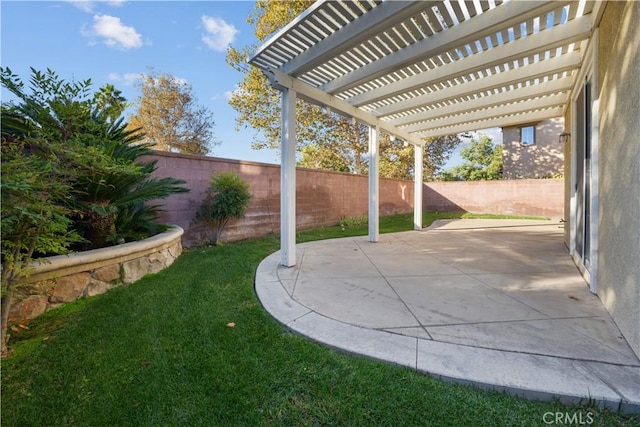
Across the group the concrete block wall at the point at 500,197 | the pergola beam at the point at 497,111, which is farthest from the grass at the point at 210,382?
the concrete block wall at the point at 500,197

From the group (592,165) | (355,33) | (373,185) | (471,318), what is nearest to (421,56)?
(355,33)

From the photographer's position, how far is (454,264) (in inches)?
166

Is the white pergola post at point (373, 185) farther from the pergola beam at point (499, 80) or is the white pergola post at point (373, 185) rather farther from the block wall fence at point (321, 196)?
the block wall fence at point (321, 196)

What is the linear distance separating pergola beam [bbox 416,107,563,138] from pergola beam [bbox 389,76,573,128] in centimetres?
108

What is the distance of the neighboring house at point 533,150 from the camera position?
592 inches

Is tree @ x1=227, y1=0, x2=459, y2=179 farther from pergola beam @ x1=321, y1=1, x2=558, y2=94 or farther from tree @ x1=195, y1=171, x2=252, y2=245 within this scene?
pergola beam @ x1=321, y1=1, x2=558, y2=94

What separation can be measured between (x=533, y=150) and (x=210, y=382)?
64.2ft

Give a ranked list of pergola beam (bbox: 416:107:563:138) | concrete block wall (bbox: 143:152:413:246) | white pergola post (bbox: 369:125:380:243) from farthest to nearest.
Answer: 1. white pergola post (bbox: 369:125:380:243)
2. pergola beam (bbox: 416:107:563:138)
3. concrete block wall (bbox: 143:152:413:246)

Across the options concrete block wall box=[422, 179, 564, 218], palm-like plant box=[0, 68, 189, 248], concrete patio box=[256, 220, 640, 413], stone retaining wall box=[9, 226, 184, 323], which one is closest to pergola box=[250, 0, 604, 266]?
concrete patio box=[256, 220, 640, 413]

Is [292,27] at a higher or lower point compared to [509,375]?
higher

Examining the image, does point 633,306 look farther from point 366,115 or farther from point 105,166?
point 366,115

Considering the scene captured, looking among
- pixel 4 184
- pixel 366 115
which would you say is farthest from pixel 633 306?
pixel 366 115

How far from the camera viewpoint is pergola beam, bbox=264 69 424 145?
3.89m

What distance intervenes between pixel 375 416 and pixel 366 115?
17.9ft
